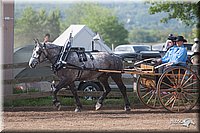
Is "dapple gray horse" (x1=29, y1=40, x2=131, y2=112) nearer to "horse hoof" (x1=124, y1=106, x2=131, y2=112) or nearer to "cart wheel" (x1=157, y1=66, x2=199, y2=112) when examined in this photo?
"horse hoof" (x1=124, y1=106, x2=131, y2=112)

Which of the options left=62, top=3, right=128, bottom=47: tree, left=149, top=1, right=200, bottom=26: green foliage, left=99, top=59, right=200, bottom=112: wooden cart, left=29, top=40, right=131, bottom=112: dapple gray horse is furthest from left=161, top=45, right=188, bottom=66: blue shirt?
left=62, top=3, right=128, bottom=47: tree

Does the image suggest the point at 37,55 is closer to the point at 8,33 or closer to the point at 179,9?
the point at 8,33

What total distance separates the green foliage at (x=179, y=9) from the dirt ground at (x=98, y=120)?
22.8ft

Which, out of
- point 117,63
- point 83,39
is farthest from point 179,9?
point 117,63

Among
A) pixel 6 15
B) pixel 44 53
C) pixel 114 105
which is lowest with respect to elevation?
pixel 114 105

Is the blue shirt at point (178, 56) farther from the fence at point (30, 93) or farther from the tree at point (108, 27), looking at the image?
the tree at point (108, 27)

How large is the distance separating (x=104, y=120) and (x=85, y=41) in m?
6.50

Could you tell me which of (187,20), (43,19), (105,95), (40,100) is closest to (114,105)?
(105,95)

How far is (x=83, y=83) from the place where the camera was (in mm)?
15266

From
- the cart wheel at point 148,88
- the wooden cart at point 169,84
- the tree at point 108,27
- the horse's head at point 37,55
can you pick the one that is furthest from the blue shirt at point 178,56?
the tree at point 108,27

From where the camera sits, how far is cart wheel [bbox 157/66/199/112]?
12430 mm

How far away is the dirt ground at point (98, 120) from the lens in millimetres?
9812

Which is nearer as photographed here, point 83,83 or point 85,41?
point 83,83

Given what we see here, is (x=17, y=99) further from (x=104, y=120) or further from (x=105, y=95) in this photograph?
(x=104, y=120)
